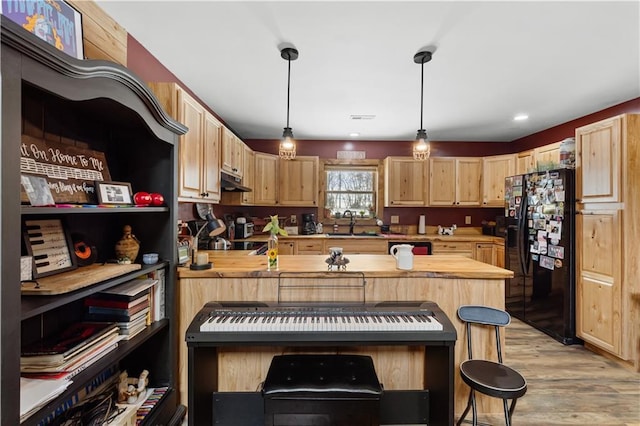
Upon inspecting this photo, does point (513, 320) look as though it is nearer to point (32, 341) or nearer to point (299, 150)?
point (299, 150)

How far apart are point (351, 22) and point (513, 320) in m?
3.95

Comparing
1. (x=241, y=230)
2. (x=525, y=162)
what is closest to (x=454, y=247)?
(x=525, y=162)

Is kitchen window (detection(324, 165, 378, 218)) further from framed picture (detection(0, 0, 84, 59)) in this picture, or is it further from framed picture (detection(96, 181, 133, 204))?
framed picture (detection(0, 0, 84, 59))

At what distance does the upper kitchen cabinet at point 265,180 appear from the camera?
421 cm

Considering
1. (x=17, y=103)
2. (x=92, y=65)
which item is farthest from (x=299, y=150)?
(x=17, y=103)

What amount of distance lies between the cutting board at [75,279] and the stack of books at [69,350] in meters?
0.26

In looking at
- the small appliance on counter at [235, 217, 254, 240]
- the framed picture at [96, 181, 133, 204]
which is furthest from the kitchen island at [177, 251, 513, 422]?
the small appliance on counter at [235, 217, 254, 240]

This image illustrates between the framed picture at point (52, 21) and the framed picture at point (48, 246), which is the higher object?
the framed picture at point (52, 21)

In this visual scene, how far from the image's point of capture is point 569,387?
2223 mm

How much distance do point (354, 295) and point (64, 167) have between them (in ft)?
5.56

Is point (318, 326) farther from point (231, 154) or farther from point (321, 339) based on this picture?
point (231, 154)

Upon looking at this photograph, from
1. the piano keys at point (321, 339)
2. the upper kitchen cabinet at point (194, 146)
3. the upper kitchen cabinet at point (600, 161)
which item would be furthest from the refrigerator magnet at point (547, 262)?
the upper kitchen cabinet at point (194, 146)

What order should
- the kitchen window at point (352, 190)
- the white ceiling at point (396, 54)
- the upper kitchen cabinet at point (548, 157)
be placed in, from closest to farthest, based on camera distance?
the white ceiling at point (396, 54), the upper kitchen cabinet at point (548, 157), the kitchen window at point (352, 190)

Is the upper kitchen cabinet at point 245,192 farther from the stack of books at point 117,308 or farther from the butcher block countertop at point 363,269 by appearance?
the stack of books at point 117,308
